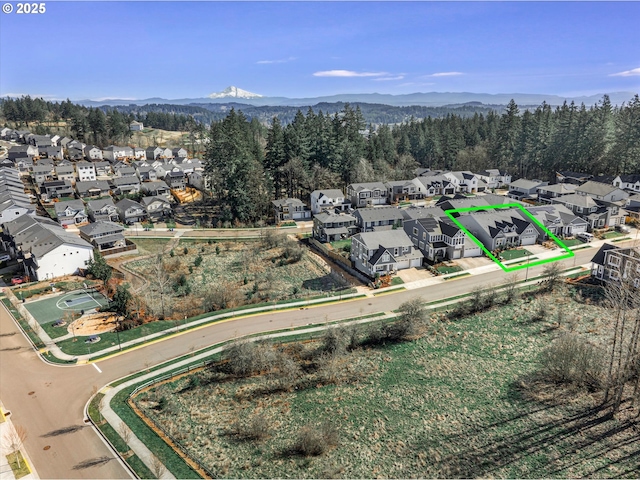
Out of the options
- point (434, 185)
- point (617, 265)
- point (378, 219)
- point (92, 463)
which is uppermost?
point (434, 185)

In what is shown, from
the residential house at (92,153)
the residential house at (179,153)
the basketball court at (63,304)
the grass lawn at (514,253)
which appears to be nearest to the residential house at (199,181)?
the residential house at (179,153)

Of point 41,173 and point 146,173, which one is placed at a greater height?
point 41,173

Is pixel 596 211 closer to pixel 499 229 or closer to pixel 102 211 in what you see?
pixel 499 229

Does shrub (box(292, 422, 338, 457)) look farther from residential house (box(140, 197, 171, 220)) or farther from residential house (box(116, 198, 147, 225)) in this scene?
residential house (box(140, 197, 171, 220))

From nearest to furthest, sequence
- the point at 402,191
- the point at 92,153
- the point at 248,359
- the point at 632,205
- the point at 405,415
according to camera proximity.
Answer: the point at 405,415
the point at 248,359
the point at 632,205
the point at 402,191
the point at 92,153

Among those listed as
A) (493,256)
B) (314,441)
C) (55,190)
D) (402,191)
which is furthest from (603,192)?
(55,190)

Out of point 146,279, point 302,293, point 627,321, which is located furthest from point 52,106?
point 627,321

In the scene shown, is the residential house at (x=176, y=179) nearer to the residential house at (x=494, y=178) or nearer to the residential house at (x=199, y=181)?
the residential house at (x=199, y=181)
